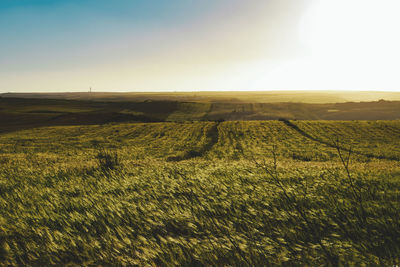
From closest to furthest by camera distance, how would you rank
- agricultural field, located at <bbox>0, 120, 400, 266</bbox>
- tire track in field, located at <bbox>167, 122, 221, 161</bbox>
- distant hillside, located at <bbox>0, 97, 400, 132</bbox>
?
agricultural field, located at <bbox>0, 120, 400, 266</bbox> < tire track in field, located at <bbox>167, 122, 221, 161</bbox> < distant hillside, located at <bbox>0, 97, 400, 132</bbox>

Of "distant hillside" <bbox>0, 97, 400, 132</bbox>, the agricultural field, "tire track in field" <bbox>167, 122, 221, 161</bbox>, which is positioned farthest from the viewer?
"distant hillside" <bbox>0, 97, 400, 132</bbox>

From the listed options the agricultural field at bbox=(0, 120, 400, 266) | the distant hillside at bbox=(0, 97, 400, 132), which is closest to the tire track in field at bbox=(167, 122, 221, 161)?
the agricultural field at bbox=(0, 120, 400, 266)

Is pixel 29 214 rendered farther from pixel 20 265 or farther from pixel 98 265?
pixel 98 265

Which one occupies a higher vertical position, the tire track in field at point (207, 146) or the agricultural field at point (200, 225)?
the agricultural field at point (200, 225)

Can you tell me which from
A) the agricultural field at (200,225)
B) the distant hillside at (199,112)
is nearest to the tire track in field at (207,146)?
the agricultural field at (200,225)

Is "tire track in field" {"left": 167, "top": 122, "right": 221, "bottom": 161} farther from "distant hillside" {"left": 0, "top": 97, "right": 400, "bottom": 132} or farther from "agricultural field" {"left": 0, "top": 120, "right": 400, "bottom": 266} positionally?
"distant hillside" {"left": 0, "top": 97, "right": 400, "bottom": 132}

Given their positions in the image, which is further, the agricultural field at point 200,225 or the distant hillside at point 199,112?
the distant hillside at point 199,112

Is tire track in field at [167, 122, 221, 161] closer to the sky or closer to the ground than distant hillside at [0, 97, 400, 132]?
closer to the ground

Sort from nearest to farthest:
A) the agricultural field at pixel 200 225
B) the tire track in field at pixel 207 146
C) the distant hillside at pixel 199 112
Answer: the agricultural field at pixel 200 225 < the tire track in field at pixel 207 146 < the distant hillside at pixel 199 112

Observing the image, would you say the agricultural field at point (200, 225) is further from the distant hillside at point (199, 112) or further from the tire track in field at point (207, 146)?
the distant hillside at point (199, 112)

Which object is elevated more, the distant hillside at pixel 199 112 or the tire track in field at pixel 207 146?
the distant hillside at pixel 199 112

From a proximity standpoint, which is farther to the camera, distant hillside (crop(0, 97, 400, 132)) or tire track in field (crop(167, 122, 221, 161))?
distant hillside (crop(0, 97, 400, 132))

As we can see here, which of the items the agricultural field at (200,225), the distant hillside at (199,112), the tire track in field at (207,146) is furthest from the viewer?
the distant hillside at (199,112)

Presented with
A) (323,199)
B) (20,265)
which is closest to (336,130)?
(323,199)
